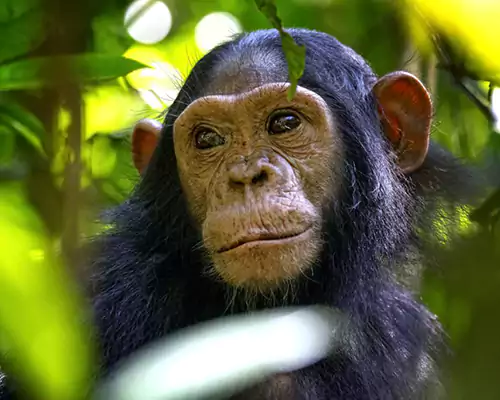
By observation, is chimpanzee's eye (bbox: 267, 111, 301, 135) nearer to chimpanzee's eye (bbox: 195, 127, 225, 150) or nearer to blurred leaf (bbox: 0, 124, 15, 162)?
chimpanzee's eye (bbox: 195, 127, 225, 150)

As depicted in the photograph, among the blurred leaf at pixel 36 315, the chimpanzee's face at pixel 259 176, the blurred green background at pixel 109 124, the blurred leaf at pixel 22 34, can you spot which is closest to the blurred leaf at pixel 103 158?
the blurred green background at pixel 109 124

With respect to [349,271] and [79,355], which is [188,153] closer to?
[349,271]

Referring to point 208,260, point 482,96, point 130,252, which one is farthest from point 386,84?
point 130,252

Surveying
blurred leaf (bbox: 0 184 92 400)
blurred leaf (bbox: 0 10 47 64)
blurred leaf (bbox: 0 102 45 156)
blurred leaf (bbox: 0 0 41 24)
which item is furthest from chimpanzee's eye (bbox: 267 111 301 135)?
→ blurred leaf (bbox: 0 184 92 400)

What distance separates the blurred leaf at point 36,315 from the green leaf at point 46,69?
0.50 metres

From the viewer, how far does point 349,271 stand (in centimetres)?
288

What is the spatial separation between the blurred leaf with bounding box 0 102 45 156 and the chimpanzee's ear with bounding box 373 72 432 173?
1682 mm

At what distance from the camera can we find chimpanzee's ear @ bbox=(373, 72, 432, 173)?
304 cm

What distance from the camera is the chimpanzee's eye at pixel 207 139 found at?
288 centimetres

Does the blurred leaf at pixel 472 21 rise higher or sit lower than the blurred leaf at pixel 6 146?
higher

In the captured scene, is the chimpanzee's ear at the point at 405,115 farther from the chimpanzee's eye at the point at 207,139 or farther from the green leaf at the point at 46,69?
the green leaf at the point at 46,69

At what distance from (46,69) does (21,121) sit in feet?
1.25

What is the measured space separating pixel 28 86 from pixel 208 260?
4.40 ft

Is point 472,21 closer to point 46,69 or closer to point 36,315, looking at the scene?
point 46,69
